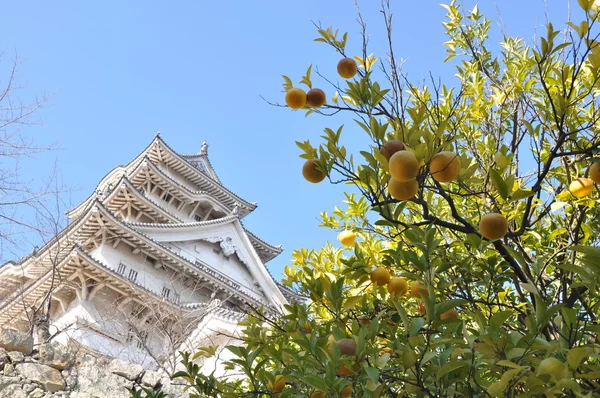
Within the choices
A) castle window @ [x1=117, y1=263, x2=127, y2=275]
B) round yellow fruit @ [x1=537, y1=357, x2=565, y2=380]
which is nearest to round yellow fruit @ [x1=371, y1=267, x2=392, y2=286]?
round yellow fruit @ [x1=537, y1=357, x2=565, y2=380]

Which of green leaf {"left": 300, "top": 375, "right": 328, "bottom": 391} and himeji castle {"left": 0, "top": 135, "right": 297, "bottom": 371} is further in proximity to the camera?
himeji castle {"left": 0, "top": 135, "right": 297, "bottom": 371}

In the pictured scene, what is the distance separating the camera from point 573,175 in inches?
105

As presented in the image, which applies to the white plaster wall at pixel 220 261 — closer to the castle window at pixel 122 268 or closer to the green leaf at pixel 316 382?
the castle window at pixel 122 268

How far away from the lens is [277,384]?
2.18m

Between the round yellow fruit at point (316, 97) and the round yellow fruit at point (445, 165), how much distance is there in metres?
0.81

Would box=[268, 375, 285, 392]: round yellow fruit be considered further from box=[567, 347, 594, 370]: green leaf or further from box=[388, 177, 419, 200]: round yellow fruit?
box=[567, 347, 594, 370]: green leaf

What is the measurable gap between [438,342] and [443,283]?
703 mm

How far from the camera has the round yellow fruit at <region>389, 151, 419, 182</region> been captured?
161 cm

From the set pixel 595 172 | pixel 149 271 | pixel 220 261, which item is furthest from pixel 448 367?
pixel 220 261

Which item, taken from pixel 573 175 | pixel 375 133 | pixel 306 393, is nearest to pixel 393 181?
pixel 375 133

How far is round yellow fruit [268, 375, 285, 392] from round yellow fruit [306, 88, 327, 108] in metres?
1.26

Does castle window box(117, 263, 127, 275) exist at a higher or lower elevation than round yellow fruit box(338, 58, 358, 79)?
higher

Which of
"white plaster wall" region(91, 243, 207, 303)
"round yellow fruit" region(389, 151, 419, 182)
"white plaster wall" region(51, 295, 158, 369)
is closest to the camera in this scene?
"round yellow fruit" region(389, 151, 419, 182)

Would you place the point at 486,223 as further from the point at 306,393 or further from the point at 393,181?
the point at 306,393
